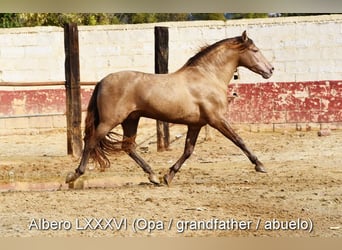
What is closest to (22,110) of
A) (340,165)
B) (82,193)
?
(82,193)

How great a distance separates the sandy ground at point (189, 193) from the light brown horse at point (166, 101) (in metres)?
0.26

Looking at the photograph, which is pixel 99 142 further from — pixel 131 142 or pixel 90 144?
pixel 131 142

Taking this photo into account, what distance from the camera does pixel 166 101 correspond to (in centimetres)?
621

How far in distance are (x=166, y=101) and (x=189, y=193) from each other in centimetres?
82

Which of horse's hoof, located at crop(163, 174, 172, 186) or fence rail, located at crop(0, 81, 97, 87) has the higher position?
fence rail, located at crop(0, 81, 97, 87)

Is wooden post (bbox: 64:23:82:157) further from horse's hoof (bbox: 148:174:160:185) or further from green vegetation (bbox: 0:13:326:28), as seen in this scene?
horse's hoof (bbox: 148:174:160:185)

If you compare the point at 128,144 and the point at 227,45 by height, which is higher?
the point at 227,45

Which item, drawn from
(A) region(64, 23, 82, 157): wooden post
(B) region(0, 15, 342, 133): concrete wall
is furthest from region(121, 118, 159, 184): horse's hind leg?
(B) region(0, 15, 342, 133): concrete wall

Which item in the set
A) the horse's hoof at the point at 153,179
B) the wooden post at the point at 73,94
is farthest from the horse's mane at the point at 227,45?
the wooden post at the point at 73,94

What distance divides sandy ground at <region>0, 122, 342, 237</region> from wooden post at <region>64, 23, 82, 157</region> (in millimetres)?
196

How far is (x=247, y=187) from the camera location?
20.4ft

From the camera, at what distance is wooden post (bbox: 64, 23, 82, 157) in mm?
7613

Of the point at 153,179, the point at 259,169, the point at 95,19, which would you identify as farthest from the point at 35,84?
the point at 259,169

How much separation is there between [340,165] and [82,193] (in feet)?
8.17
